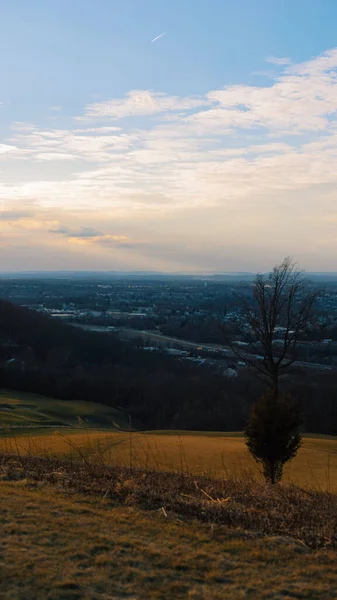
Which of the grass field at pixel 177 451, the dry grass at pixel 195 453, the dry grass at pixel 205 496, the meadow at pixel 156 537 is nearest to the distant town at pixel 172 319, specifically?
the grass field at pixel 177 451

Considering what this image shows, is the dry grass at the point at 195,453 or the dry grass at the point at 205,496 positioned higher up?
the dry grass at the point at 205,496

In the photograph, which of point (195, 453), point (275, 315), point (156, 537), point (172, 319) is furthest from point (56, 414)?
point (172, 319)

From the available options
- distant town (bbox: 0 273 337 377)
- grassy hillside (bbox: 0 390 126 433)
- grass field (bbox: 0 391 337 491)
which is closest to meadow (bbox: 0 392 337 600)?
grass field (bbox: 0 391 337 491)

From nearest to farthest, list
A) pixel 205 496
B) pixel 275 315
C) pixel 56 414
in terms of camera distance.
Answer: pixel 205 496, pixel 275 315, pixel 56 414

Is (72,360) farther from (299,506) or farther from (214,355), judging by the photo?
(299,506)

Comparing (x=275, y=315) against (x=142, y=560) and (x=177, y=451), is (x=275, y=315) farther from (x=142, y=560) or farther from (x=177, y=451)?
(x=142, y=560)

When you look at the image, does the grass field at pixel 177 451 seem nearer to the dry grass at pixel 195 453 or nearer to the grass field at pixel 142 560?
the dry grass at pixel 195 453
